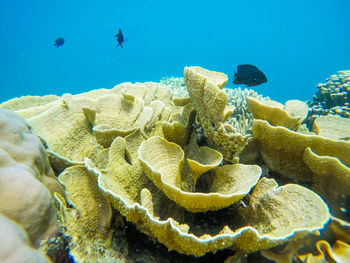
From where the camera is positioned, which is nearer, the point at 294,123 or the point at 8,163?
the point at 8,163

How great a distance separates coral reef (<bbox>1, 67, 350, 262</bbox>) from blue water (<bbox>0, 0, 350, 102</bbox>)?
8999 cm

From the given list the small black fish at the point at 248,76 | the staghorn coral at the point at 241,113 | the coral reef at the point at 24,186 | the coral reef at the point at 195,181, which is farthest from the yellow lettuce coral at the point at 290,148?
the small black fish at the point at 248,76

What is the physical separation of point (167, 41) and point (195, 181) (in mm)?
130611

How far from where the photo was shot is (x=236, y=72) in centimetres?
374

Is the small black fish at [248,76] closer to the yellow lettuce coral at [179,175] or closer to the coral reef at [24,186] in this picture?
the yellow lettuce coral at [179,175]

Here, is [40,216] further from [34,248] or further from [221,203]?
[221,203]

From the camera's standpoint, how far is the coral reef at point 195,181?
1.09 m

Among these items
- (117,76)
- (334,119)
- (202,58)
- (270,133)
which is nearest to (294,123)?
(270,133)

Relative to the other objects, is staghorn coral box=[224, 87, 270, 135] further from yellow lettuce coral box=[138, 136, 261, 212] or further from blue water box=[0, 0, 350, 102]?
blue water box=[0, 0, 350, 102]

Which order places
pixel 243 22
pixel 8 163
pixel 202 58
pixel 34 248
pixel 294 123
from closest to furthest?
pixel 34 248 < pixel 8 163 < pixel 294 123 < pixel 202 58 < pixel 243 22

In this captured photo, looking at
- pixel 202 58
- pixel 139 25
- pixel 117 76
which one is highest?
pixel 139 25

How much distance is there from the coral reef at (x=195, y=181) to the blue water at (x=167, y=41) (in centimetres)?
8999

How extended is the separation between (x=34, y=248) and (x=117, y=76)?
10405 centimetres

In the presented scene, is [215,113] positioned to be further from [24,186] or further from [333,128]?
[333,128]
